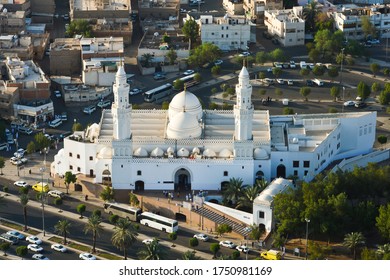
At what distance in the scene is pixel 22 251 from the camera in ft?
202

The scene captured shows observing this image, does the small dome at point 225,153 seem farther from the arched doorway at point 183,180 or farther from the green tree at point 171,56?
the green tree at point 171,56

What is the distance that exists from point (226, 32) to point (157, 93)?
12106mm

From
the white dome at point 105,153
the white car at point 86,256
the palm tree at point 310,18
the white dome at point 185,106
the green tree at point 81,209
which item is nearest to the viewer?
the white car at point 86,256

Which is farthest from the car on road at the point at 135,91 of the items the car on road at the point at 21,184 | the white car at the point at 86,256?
the white car at the point at 86,256

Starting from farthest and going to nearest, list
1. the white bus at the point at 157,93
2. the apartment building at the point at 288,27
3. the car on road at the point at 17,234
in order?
1. the apartment building at the point at 288,27
2. the white bus at the point at 157,93
3. the car on road at the point at 17,234

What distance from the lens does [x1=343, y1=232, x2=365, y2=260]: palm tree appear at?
6128 centimetres

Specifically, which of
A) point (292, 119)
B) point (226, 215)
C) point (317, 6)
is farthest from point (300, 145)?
point (317, 6)

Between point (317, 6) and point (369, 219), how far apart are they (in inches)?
1579

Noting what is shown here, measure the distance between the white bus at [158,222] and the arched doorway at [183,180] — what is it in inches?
136

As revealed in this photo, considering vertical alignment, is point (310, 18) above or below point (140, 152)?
above

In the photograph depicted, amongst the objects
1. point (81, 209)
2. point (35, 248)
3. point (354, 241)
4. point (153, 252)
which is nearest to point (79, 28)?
point (81, 209)

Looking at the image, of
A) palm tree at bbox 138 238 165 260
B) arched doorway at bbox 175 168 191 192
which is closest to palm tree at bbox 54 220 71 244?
palm tree at bbox 138 238 165 260

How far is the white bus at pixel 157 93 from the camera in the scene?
8369 cm

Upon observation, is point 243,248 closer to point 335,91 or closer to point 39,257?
point 39,257
